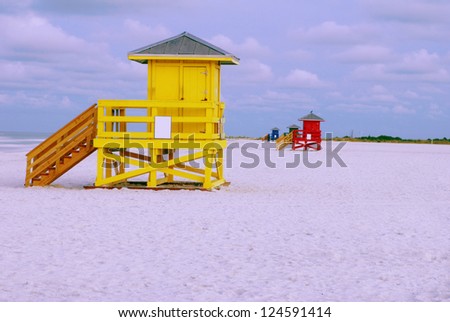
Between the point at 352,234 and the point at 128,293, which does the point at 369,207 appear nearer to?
the point at 352,234

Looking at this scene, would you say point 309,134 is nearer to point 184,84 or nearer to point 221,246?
point 184,84

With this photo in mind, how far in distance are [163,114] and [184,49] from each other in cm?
152

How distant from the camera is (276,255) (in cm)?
784

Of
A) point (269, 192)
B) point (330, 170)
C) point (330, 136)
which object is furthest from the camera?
point (330, 136)

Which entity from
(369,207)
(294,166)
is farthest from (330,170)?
(369,207)

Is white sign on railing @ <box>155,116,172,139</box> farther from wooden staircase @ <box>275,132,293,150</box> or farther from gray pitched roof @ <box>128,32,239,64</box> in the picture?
wooden staircase @ <box>275,132,293,150</box>

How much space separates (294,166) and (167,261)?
18.9 m

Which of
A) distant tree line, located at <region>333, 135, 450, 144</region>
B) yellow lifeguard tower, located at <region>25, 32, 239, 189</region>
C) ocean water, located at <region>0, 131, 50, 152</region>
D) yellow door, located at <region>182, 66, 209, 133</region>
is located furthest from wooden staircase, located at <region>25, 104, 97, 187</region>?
distant tree line, located at <region>333, 135, 450, 144</region>

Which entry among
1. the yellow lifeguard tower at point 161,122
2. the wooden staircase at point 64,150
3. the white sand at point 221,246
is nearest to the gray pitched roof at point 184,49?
the yellow lifeguard tower at point 161,122

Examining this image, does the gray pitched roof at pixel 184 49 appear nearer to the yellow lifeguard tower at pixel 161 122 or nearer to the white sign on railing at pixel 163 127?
the yellow lifeguard tower at pixel 161 122

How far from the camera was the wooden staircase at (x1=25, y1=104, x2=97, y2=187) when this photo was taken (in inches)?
605

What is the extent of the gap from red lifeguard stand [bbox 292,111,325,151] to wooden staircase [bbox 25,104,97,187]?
2686cm

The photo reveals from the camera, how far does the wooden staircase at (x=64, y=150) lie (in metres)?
15.4

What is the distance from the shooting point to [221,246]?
832 cm
